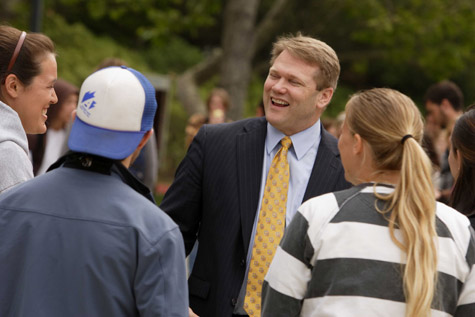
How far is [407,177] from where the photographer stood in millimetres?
2496

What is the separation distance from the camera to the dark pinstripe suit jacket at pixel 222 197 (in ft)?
11.4

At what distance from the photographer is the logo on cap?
2.33 m

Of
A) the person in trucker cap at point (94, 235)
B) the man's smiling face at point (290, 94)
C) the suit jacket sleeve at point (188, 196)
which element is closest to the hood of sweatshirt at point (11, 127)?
the person in trucker cap at point (94, 235)

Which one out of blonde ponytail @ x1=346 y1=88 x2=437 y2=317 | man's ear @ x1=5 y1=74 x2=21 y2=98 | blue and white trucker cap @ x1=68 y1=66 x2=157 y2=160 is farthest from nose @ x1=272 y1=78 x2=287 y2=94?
blue and white trucker cap @ x1=68 y1=66 x2=157 y2=160

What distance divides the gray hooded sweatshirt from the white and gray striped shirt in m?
1.09

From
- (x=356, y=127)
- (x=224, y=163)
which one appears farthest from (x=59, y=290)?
(x=224, y=163)

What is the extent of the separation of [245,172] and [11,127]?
3.89 ft

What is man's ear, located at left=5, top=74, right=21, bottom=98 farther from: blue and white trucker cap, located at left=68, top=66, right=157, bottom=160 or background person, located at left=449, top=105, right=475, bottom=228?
Result: background person, located at left=449, top=105, right=475, bottom=228

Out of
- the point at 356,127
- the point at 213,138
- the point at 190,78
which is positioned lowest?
the point at 190,78

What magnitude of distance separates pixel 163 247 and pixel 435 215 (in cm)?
99

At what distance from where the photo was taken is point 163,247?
2271 millimetres

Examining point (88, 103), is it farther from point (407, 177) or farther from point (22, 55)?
point (407, 177)

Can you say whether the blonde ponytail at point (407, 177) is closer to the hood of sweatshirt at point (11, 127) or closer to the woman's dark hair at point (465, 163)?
the woman's dark hair at point (465, 163)

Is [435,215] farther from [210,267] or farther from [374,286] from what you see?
[210,267]
